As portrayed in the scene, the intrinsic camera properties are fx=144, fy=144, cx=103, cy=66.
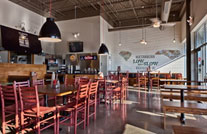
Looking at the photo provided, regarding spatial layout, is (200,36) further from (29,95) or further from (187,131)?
(29,95)

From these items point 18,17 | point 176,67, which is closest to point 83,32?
point 18,17

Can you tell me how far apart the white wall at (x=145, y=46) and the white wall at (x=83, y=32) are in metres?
3.49

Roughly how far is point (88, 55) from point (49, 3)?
404cm

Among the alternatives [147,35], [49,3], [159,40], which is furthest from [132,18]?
[49,3]

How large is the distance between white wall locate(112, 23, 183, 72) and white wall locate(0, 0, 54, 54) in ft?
20.8

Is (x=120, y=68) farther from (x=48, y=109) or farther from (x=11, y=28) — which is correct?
(x=48, y=109)

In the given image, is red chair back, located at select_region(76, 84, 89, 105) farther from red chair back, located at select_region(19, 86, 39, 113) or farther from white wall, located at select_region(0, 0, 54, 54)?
white wall, located at select_region(0, 0, 54, 54)

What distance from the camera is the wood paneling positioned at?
597cm

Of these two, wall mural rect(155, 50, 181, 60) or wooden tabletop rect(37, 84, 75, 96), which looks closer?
wooden tabletop rect(37, 84, 75, 96)

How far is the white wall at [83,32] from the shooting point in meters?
9.85

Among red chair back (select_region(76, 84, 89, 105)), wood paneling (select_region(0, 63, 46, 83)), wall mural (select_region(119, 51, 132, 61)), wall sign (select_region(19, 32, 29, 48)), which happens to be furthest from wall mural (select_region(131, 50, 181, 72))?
red chair back (select_region(76, 84, 89, 105))

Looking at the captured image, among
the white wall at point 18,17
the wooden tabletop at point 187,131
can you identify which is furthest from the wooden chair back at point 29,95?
the white wall at point 18,17

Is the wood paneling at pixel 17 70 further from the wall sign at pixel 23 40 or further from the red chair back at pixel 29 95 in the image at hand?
the red chair back at pixel 29 95

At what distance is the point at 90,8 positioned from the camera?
9.84m
